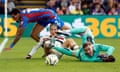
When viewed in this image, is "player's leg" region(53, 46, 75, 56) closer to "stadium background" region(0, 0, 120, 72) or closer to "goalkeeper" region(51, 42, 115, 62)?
"goalkeeper" region(51, 42, 115, 62)

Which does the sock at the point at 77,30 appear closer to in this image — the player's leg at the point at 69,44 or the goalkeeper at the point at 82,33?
the goalkeeper at the point at 82,33

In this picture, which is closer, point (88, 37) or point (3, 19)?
point (88, 37)

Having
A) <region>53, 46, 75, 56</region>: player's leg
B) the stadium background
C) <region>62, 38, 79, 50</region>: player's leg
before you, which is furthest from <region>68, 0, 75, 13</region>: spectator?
<region>53, 46, 75, 56</region>: player's leg

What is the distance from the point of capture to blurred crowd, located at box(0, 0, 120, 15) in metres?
24.8

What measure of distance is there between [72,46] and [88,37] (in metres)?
Result: 0.75

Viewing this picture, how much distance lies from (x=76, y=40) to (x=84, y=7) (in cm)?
306

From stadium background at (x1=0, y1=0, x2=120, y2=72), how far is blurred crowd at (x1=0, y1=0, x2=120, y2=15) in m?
0.10

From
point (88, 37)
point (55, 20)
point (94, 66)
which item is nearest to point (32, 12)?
point (55, 20)

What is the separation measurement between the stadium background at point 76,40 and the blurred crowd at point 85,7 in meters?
0.11

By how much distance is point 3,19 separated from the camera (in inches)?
951

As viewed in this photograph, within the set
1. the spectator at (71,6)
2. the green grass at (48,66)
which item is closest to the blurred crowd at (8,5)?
the spectator at (71,6)

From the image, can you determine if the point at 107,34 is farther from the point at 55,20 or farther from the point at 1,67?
the point at 1,67

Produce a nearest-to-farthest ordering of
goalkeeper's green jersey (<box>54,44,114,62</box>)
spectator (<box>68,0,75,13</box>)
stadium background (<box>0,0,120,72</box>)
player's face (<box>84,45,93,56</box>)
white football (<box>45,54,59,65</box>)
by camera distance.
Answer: stadium background (<box>0,0,120,72</box>)
white football (<box>45,54,59,65</box>)
player's face (<box>84,45,93,56</box>)
goalkeeper's green jersey (<box>54,44,114,62</box>)
spectator (<box>68,0,75,13</box>)

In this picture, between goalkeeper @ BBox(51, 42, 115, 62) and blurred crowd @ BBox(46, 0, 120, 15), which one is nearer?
goalkeeper @ BBox(51, 42, 115, 62)
